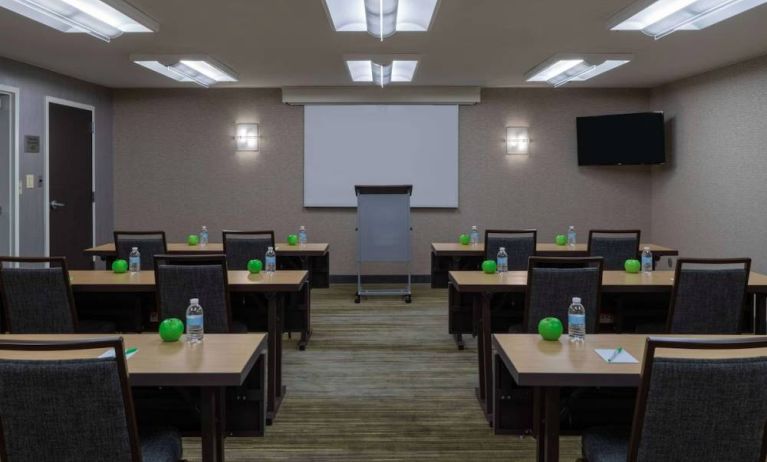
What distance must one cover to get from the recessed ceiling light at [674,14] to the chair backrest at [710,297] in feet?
6.40

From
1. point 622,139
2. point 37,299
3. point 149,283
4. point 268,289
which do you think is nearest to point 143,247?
point 149,283

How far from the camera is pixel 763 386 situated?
67.2 inches

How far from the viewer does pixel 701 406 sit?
67.7 inches

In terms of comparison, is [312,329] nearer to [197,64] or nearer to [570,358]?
[197,64]

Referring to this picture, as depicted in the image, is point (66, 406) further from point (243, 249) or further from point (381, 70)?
point (381, 70)

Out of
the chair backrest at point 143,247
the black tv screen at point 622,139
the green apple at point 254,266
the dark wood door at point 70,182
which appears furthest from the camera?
the black tv screen at point 622,139

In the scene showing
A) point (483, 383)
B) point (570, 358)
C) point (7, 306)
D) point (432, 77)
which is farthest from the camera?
point (432, 77)

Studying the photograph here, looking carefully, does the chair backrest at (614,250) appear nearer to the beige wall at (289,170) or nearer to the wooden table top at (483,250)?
the wooden table top at (483,250)

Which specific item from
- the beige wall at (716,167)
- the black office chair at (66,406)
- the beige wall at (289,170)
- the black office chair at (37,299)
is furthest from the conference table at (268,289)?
the beige wall at (716,167)

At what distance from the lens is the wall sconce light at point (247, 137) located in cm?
877

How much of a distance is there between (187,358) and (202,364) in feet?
0.38

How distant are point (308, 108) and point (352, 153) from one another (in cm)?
88

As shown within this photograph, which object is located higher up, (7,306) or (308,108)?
(308,108)

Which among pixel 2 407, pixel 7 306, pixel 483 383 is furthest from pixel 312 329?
pixel 2 407
